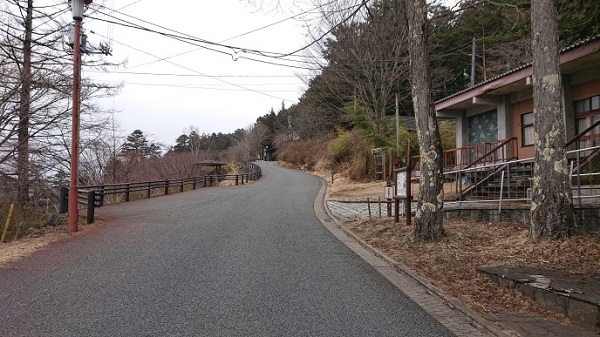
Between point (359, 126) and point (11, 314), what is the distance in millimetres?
30543

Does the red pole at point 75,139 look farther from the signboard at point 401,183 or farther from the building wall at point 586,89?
the building wall at point 586,89

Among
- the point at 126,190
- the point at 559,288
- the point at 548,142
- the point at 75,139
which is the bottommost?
the point at 559,288

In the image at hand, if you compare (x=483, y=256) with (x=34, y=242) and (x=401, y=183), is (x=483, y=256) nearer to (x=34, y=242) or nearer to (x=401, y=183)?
(x=401, y=183)

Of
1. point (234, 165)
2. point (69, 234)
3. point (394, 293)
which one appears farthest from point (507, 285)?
point (234, 165)

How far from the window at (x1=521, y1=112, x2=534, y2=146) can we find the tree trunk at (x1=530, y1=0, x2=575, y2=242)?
9.70 metres

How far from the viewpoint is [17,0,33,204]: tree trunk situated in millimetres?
16281

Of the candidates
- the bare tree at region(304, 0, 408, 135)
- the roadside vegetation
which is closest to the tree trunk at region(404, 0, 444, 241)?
the roadside vegetation

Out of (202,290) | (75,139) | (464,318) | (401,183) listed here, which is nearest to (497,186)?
(401,183)

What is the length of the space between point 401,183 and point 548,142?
441 centimetres

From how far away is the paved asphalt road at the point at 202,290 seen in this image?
4566mm

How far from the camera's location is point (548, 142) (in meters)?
7.33

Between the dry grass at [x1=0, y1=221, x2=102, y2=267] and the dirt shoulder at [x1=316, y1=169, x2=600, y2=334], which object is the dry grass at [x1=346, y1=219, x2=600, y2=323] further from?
the dry grass at [x1=0, y1=221, x2=102, y2=267]

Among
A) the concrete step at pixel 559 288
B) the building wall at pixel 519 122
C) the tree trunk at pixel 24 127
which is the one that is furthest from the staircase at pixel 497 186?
the tree trunk at pixel 24 127

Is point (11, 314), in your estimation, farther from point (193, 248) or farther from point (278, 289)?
point (193, 248)
